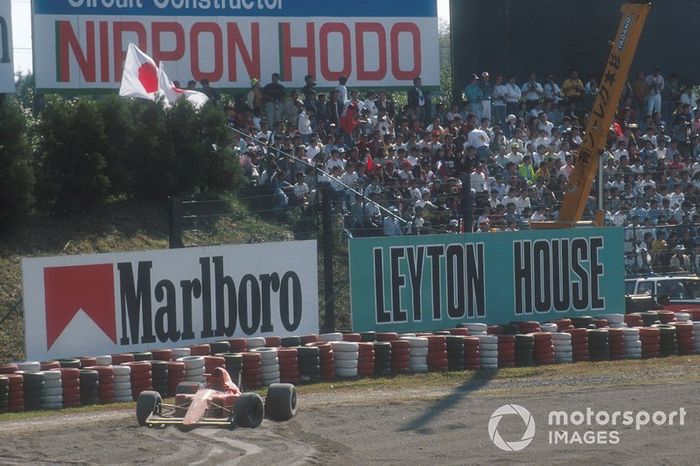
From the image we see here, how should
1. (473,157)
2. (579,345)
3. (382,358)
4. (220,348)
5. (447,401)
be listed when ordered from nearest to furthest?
(447,401), (220,348), (382,358), (579,345), (473,157)

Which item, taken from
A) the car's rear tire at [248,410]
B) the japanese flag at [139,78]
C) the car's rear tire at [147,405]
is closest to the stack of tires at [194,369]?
the car's rear tire at [147,405]

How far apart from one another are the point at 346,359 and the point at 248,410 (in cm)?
415

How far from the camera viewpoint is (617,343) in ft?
55.5

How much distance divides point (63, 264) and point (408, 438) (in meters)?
6.02

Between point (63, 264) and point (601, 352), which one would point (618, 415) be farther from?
point (63, 264)

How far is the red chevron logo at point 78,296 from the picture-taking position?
48.8ft

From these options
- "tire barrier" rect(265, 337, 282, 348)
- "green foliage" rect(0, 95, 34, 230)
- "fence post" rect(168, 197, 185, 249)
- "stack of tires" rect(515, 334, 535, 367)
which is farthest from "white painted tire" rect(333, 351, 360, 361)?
"green foliage" rect(0, 95, 34, 230)

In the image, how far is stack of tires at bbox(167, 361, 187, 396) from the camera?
554 inches

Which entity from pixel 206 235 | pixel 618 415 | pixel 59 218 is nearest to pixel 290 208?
pixel 206 235

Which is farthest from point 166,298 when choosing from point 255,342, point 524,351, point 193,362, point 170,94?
point 170,94

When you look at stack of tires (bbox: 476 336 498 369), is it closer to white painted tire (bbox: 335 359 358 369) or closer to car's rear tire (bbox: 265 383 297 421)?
white painted tire (bbox: 335 359 358 369)

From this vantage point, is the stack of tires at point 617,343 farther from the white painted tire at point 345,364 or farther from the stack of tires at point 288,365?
the stack of tires at point 288,365

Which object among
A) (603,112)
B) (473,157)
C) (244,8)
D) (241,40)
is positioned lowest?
(473,157)

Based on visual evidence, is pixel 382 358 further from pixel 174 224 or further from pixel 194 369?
pixel 174 224
